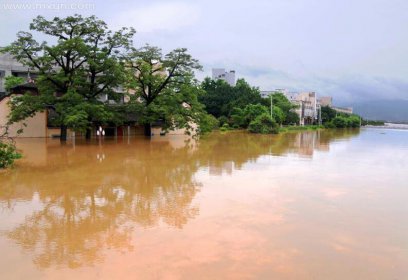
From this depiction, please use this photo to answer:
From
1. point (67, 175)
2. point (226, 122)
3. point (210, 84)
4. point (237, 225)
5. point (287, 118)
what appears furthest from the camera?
point (287, 118)

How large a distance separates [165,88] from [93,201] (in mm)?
21427

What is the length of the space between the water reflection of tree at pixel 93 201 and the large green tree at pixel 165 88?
11944 mm

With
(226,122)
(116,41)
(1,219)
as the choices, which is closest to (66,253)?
(1,219)

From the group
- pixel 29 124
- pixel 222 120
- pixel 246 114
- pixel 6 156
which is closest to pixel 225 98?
pixel 222 120

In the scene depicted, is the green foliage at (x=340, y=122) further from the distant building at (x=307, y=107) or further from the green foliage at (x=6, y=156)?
the green foliage at (x=6, y=156)

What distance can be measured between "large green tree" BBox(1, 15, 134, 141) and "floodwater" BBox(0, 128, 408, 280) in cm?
966

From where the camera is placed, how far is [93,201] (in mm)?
8727

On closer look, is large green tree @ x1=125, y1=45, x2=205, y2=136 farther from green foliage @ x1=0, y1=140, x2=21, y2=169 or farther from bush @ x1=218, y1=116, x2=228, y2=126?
bush @ x1=218, y1=116, x2=228, y2=126

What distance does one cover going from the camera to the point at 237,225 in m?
6.93

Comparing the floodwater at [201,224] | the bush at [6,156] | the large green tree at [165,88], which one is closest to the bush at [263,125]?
the large green tree at [165,88]

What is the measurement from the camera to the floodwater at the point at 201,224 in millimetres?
5082

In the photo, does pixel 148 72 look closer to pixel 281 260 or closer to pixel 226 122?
pixel 226 122

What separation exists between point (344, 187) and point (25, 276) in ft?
28.7

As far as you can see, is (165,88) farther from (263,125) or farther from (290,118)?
Result: (290,118)
